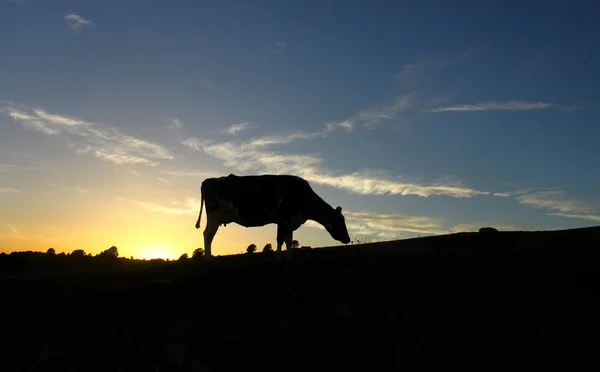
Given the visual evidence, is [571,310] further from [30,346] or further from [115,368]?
[30,346]

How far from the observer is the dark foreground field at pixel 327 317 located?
38.3 feet

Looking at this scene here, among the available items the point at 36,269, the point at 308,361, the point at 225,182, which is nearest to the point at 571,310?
the point at 308,361

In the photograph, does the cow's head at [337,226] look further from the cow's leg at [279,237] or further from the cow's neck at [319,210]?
the cow's leg at [279,237]

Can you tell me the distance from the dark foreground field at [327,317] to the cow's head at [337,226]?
6.23 m

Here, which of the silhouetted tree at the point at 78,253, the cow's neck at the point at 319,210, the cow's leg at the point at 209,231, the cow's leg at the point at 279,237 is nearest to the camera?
the cow's leg at the point at 279,237

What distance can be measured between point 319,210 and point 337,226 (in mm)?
1182

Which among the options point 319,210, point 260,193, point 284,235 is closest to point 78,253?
point 260,193

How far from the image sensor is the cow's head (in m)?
26.5

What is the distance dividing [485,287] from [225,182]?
1436 centimetres

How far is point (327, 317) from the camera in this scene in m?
13.5

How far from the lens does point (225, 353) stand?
12156 millimetres

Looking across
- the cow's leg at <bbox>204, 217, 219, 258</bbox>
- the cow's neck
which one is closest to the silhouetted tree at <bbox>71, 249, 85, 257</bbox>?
the cow's leg at <bbox>204, 217, 219, 258</bbox>

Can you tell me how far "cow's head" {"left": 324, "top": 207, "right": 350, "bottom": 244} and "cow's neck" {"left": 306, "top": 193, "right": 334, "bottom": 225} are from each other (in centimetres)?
20

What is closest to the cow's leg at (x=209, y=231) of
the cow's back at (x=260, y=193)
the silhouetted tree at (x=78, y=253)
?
the cow's back at (x=260, y=193)
